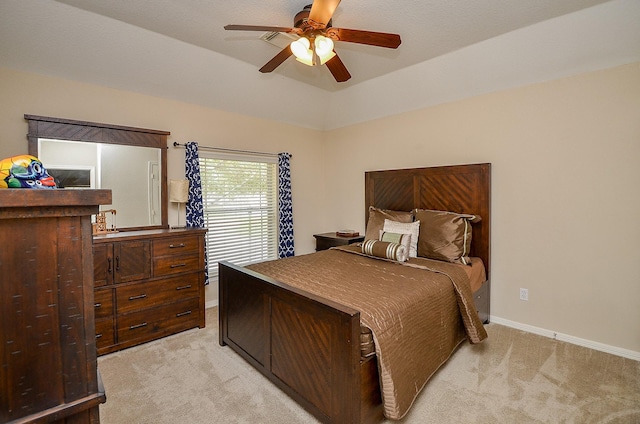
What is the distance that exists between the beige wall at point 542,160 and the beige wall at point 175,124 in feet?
0.04

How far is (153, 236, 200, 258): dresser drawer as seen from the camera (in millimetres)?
2992

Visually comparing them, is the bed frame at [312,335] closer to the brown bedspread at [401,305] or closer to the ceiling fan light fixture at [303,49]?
the brown bedspread at [401,305]

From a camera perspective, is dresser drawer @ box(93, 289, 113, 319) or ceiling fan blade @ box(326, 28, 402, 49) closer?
ceiling fan blade @ box(326, 28, 402, 49)

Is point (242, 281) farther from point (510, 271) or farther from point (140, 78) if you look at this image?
point (510, 271)

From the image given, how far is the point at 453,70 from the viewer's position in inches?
128

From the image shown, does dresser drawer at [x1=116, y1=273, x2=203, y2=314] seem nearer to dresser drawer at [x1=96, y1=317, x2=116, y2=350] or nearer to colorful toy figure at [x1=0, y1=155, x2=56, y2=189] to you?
dresser drawer at [x1=96, y1=317, x2=116, y2=350]

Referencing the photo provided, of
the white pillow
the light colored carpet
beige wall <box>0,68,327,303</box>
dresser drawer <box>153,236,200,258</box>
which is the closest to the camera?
the light colored carpet

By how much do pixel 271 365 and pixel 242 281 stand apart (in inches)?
26.4

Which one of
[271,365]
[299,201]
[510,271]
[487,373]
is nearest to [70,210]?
[271,365]

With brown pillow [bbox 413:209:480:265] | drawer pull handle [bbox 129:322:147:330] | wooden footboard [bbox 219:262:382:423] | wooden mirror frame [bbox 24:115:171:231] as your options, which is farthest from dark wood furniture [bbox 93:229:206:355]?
brown pillow [bbox 413:209:480:265]

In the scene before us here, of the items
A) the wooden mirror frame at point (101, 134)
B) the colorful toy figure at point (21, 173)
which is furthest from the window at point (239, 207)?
the colorful toy figure at point (21, 173)

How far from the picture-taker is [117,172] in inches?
127

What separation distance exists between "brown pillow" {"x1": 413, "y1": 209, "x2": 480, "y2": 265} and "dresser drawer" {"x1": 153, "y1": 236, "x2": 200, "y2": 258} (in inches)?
91.7

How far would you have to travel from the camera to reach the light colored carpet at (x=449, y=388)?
195 cm
